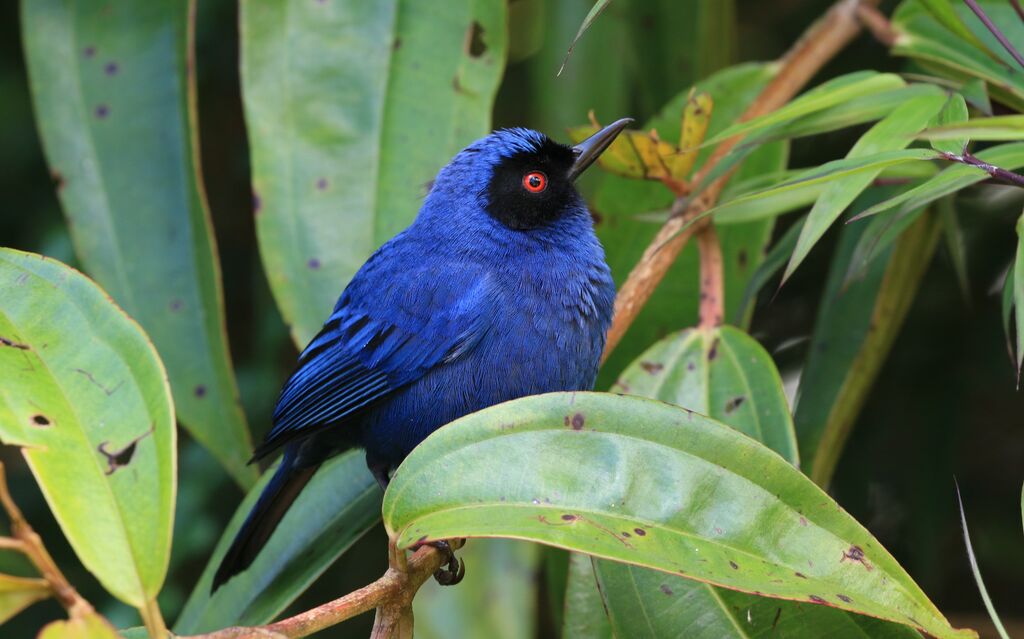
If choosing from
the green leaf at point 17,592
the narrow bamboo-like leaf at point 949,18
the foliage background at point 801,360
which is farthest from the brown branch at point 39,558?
the foliage background at point 801,360

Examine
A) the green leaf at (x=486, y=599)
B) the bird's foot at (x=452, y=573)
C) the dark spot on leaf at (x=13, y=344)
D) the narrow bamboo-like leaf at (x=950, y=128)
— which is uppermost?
the narrow bamboo-like leaf at (x=950, y=128)

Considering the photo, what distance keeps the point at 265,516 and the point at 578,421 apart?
4.34 feet

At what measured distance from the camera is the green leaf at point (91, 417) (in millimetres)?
1604

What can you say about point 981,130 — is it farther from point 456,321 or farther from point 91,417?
point 91,417

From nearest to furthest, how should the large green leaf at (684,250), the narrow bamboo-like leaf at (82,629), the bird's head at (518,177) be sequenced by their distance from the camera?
the narrow bamboo-like leaf at (82,629) → the bird's head at (518,177) → the large green leaf at (684,250)

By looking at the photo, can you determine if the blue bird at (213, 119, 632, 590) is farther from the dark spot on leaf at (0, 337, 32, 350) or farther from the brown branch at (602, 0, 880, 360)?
the dark spot on leaf at (0, 337, 32, 350)

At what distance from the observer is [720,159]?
109 inches

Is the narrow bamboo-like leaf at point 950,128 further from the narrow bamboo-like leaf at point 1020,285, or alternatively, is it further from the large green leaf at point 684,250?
the large green leaf at point 684,250

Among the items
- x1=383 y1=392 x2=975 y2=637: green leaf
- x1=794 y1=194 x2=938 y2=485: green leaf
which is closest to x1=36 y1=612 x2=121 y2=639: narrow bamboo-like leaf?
x1=383 y1=392 x2=975 y2=637: green leaf

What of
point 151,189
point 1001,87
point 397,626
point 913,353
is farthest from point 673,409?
point 913,353

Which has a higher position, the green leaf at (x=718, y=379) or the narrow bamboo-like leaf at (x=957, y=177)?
the narrow bamboo-like leaf at (x=957, y=177)

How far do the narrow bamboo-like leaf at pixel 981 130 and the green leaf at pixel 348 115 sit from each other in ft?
5.30

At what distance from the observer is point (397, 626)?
1.88m

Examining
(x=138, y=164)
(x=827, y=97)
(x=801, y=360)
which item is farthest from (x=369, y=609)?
(x=801, y=360)
